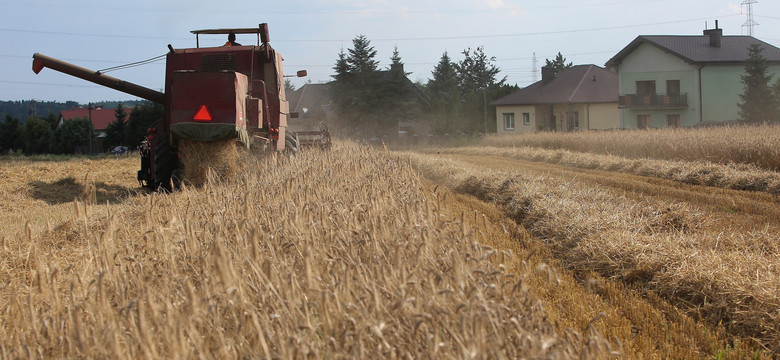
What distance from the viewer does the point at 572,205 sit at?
29.3ft

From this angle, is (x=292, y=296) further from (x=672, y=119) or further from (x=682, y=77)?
(x=672, y=119)

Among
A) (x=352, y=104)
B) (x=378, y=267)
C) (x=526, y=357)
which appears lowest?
(x=526, y=357)

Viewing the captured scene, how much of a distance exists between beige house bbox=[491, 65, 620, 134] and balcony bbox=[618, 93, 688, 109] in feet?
14.1

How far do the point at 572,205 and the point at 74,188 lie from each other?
35.2ft

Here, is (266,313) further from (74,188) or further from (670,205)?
(74,188)

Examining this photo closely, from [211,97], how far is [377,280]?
8.47 metres

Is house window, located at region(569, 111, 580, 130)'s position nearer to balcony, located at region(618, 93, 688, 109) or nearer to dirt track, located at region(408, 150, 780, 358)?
balcony, located at region(618, 93, 688, 109)

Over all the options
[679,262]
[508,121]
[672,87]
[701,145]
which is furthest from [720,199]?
[508,121]

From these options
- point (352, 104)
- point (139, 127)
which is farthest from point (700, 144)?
point (139, 127)

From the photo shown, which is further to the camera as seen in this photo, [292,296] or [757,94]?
[757,94]

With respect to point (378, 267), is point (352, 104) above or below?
above

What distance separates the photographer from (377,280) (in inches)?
140

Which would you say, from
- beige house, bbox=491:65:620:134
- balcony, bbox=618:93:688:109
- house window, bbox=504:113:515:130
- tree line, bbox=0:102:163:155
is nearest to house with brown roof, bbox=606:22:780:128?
balcony, bbox=618:93:688:109

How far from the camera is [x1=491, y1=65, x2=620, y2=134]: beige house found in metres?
49.0
